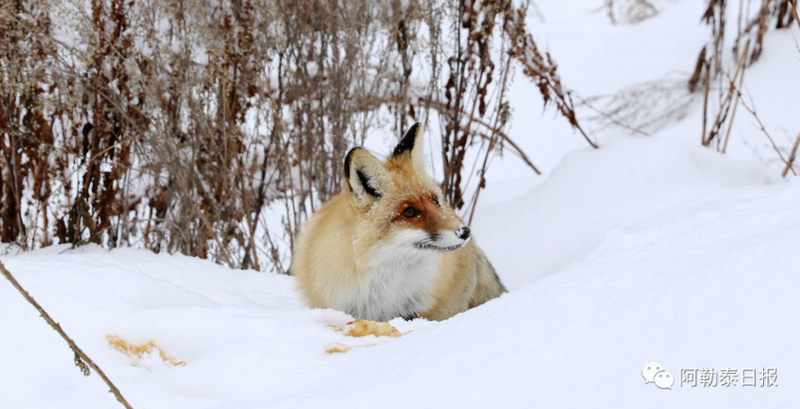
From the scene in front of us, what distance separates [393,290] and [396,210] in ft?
1.26

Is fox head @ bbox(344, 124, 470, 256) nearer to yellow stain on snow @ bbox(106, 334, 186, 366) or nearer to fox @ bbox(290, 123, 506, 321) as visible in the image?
fox @ bbox(290, 123, 506, 321)

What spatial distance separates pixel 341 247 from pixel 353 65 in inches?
82.4

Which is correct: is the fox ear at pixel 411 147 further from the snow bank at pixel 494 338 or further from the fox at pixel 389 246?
the snow bank at pixel 494 338

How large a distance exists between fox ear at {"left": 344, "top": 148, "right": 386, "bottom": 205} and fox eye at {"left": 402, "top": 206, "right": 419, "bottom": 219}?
0.16 m

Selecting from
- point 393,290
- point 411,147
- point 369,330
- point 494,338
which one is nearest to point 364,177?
point 411,147

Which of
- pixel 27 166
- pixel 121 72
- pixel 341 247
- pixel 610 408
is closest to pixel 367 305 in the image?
pixel 341 247

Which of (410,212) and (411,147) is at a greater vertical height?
(411,147)

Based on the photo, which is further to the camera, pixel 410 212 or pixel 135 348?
pixel 410 212

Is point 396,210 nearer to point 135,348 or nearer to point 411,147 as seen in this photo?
point 411,147

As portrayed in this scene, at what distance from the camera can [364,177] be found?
11.4 ft

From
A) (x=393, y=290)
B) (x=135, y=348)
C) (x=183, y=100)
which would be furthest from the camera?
(x=183, y=100)

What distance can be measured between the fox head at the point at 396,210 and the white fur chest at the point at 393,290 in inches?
4.2

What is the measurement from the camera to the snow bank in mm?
1556

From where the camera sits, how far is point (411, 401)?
163 cm
